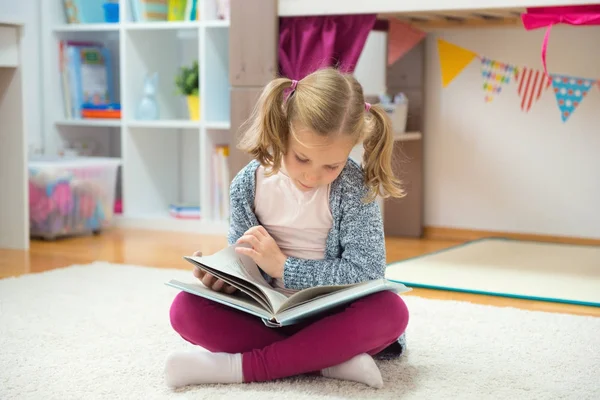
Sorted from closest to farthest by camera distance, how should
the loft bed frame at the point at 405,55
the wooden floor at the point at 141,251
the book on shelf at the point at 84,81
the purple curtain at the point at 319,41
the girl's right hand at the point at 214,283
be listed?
the girl's right hand at the point at 214,283
the wooden floor at the point at 141,251
the loft bed frame at the point at 405,55
the purple curtain at the point at 319,41
the book on shelf at the point at 84,81

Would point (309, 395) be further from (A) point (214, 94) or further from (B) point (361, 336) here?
(A) point (214, 94)

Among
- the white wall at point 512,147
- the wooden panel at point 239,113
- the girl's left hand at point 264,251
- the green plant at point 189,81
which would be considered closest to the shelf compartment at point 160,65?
the green plant at point 189,81

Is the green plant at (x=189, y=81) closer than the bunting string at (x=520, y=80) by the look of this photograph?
No

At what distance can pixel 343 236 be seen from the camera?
49.3 inches

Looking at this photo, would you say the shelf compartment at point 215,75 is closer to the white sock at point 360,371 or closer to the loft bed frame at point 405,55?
the loft bed frame at point 405,55

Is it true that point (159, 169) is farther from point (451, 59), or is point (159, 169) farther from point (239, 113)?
point (451, 59)

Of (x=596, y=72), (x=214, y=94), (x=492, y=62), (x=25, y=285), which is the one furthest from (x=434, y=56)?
(x=25, y=285)

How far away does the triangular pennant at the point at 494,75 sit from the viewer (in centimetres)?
262

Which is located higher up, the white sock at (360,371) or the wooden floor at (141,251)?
the white sock at (360,371)

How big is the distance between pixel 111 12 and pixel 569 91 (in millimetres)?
1579

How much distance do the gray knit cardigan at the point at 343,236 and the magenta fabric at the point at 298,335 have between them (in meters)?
0.06

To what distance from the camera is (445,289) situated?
6.09ft

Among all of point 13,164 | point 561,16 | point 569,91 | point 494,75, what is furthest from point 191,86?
point 561,16

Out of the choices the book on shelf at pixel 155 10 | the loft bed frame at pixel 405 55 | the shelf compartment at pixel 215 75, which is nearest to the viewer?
the loft bed frame at pixel 405 55
